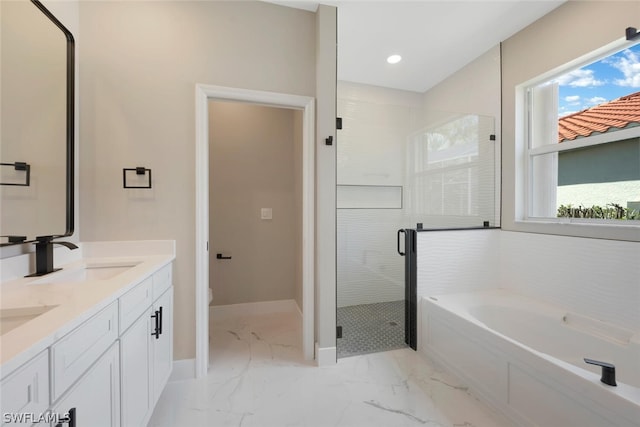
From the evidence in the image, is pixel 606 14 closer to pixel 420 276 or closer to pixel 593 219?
pixel 593 219

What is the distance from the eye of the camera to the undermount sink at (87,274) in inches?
51.0

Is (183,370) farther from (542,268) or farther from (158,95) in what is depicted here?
(542,268)

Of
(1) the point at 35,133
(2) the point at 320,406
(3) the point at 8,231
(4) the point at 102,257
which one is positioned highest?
(1) the point at 35,133

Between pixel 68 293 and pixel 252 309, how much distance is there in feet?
6.96

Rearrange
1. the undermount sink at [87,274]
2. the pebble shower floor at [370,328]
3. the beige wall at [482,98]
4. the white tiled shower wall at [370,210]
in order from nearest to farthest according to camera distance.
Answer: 1. the undermount sink at [87,274]
2. the pebble shower floor at [370,328]
3. the white tiled shower wall at [370,210]
4. the beige wall at [482,98]

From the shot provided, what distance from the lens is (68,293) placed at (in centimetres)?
103

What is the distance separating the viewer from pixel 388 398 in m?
1.65

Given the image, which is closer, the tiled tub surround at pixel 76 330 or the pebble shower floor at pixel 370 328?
the tiled tub surround at pixel 76 330

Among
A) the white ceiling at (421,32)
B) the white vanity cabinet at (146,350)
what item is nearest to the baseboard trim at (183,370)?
the white vanity cabinet at (146,350)

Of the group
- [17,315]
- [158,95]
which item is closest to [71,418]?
[17,315]

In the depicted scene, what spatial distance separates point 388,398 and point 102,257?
2.05m

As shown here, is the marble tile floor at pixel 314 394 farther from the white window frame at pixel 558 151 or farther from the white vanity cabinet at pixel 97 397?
the white window frame at pixel 558 151

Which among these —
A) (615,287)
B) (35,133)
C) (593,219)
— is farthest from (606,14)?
(35,133)

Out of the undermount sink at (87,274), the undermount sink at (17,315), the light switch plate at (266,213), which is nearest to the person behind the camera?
the undermount sink at (17,315)
